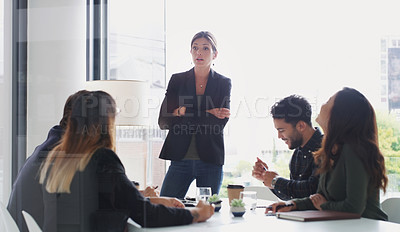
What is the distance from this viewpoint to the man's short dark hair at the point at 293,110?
2.45 m

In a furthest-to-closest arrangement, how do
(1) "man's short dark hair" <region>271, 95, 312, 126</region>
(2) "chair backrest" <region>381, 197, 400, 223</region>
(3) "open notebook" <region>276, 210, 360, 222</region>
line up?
(1) "man's short dark hair" <region>271, 95, 312, 126</region> → (2) "chair backrest" <region>381, 197, 400, 223</region> → (3) "open notebook" <region>276, 210, 360, 222</region>

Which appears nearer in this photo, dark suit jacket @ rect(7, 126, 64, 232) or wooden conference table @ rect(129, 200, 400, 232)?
wooden conference table @ rect(129, 200, 400, 232)

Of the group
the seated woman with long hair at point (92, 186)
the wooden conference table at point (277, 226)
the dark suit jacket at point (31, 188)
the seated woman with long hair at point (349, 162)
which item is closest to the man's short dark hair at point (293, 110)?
the seated woman with long hair at point (349, 162)

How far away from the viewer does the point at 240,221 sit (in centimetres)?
187

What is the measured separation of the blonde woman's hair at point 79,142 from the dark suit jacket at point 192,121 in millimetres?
884

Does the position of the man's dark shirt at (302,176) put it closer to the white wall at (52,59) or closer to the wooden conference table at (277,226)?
the wooden conference table at (277,226)

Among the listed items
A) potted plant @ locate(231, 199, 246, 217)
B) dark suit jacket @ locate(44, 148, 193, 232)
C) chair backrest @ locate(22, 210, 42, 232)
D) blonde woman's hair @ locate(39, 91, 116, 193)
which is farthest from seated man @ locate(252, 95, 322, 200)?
chair backrest @ locate(22, 210, 42, 232)

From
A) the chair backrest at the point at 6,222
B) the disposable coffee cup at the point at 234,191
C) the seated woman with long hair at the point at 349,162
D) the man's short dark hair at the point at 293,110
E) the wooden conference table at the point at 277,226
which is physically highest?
the man's short dark hair at the point at 293,110

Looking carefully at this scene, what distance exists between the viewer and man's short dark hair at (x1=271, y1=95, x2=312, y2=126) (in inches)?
96.5

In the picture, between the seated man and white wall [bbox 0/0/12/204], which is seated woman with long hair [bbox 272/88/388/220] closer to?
the seated man

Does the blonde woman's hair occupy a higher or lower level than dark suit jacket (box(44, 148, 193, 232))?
higher

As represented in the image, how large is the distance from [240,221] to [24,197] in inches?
35.8

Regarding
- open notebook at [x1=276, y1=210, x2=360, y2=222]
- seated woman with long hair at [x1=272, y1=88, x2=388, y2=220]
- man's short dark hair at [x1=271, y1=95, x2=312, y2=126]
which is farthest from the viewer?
man's short dark hair at [x1=271, y1=95, x2=312, y2=126]

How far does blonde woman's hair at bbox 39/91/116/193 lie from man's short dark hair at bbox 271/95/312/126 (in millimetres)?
890
